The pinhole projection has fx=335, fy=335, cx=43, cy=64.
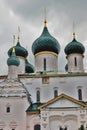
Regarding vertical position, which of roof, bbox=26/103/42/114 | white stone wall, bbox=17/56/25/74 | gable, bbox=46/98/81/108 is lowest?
roof, bbox=26/103/42/114

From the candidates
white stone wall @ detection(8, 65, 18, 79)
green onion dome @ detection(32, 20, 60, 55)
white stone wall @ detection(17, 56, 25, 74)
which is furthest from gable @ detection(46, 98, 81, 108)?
white stone wall @ detection(17, 56, 25, 74)

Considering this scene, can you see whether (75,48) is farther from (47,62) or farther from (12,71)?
(12,71)

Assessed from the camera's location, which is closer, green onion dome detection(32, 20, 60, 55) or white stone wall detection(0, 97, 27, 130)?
white stone wall detection(0, 97, 27, 130)

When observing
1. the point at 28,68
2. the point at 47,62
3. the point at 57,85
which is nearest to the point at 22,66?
the point at 47,62

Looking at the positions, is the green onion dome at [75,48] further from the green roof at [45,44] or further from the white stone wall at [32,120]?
the white stone wall at [32,120]

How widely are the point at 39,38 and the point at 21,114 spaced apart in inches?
390

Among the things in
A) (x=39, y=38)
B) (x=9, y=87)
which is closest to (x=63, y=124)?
(x=9, y=87)

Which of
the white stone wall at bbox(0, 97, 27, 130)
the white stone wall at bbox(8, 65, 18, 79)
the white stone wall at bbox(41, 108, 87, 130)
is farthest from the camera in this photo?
the white stone wall at bbox(8, 65, 18, 79)

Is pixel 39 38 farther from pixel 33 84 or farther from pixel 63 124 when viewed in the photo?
pixel 63 124

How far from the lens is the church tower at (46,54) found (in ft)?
115

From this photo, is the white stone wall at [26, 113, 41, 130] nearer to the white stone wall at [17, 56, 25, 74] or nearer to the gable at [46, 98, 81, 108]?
the gable at [46, 98, 81, 108]

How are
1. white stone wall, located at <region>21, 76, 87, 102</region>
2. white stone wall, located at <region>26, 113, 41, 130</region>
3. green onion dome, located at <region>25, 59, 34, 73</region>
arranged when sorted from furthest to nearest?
green onion dome, located at <region>25, 59, 34, 73</region> → white stone wall, located at <region>21, 76, 87, 102</region> → white stone wall, located at <region>26, 113, 41, 130</region>

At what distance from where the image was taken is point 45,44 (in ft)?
115

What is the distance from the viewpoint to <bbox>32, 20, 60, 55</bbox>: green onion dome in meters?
35.2
